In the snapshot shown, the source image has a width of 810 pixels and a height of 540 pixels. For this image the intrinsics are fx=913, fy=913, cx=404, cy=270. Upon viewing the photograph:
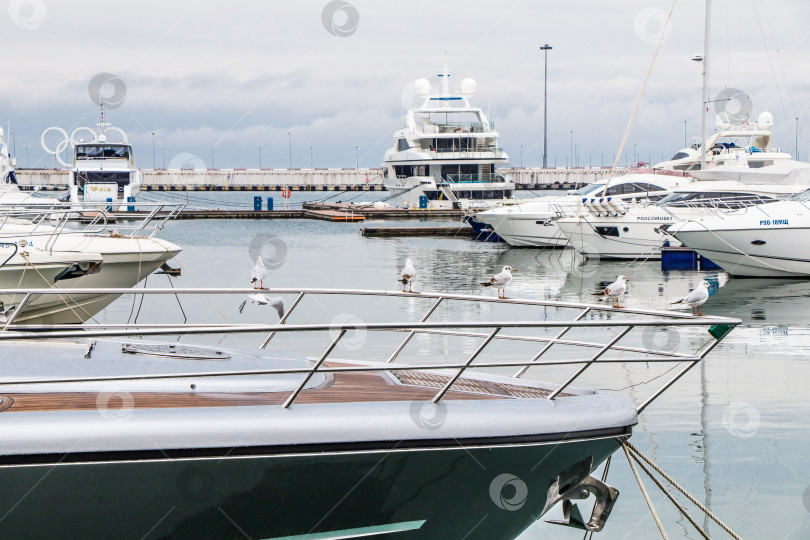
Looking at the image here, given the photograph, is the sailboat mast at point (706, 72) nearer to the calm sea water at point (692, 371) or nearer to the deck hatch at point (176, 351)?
the calm sea water at point (692, 371)

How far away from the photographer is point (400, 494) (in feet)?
14.3

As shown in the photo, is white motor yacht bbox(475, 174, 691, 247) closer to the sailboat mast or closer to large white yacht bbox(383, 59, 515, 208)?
the sailboat mast

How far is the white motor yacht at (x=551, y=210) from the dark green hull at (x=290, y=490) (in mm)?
25463

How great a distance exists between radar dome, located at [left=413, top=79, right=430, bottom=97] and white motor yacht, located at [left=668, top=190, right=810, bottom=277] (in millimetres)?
31199

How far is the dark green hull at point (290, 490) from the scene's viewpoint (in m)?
3.95

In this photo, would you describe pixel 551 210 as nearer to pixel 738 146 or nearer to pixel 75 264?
pixel 738 146

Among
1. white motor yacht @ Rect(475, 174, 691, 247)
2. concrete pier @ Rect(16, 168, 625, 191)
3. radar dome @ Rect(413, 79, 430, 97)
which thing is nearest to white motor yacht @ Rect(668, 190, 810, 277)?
white motor yacht @ Rect(475, 174, 691, 247)

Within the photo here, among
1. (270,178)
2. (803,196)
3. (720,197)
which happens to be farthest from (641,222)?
(270,178)

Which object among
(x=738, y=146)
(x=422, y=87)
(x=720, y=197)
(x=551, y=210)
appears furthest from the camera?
(x=422, y=87)

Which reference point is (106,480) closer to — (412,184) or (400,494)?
(400,494)

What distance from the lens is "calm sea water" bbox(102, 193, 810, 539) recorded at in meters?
6.50

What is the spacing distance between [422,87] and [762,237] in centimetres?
3233

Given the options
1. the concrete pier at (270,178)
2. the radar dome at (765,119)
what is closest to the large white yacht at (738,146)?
the radar dome at (765,119)

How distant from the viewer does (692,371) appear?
10.5m
